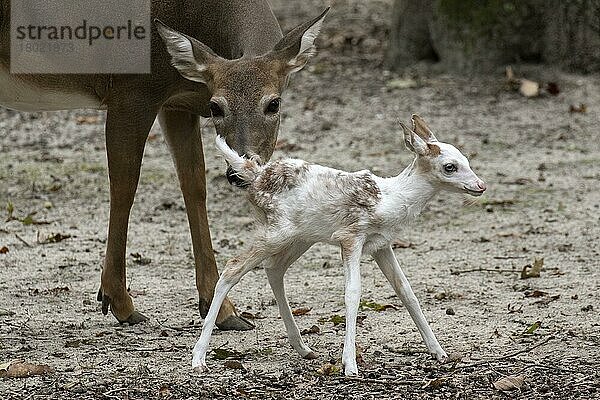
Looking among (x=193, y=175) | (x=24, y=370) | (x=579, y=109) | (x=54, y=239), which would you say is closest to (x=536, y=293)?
(x=193, y=175)

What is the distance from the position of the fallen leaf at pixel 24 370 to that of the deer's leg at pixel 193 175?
138 cm

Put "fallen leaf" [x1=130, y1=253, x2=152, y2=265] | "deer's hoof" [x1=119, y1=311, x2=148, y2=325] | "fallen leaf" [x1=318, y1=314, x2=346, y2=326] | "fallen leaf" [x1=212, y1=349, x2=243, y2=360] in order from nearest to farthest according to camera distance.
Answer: "fallen leaf" [x1=212, y1=349, x2=243, y2=360] → "fallen leaf" [x1=318, y1=314, x2=346, y2=326] → "deer's hoof" [x1=119, y1=311, x2=148, y2=325] → "fallen leaf" [x1=130, y1=253, x2=152, y2=265]

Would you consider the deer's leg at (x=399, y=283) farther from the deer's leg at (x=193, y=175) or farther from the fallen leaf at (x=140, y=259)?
the fallen leaf at (x=140, y=259)

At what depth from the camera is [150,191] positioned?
9.30m

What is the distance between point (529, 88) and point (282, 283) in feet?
23.9

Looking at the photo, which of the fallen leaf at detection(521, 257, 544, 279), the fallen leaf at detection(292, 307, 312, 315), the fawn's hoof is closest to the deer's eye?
the fallen leaf at detection(292, 307, 312, 315)

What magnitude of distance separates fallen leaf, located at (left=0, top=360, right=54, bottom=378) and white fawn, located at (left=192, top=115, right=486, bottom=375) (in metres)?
0.66

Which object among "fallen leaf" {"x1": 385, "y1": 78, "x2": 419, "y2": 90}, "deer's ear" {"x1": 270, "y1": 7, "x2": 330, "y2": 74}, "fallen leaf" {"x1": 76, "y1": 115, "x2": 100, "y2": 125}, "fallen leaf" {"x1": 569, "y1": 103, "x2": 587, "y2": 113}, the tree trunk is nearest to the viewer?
"deer's ear" {"x1": 270, "y1": 7, "x2": 330, "y2": 74}

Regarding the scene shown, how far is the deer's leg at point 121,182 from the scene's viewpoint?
5.97m

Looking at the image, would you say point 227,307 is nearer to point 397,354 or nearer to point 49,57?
point 397,354

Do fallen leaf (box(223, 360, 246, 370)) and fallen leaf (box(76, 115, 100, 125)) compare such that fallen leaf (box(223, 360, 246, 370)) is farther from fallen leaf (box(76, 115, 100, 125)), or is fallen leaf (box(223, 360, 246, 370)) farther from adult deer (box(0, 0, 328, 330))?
fallen leaf (box(76, 115, 100, 125))

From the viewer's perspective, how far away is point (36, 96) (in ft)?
20.7

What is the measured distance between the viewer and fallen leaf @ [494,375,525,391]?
4.63 metres

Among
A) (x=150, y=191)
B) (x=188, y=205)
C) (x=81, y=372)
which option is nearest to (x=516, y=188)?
(x=150, y=191)
